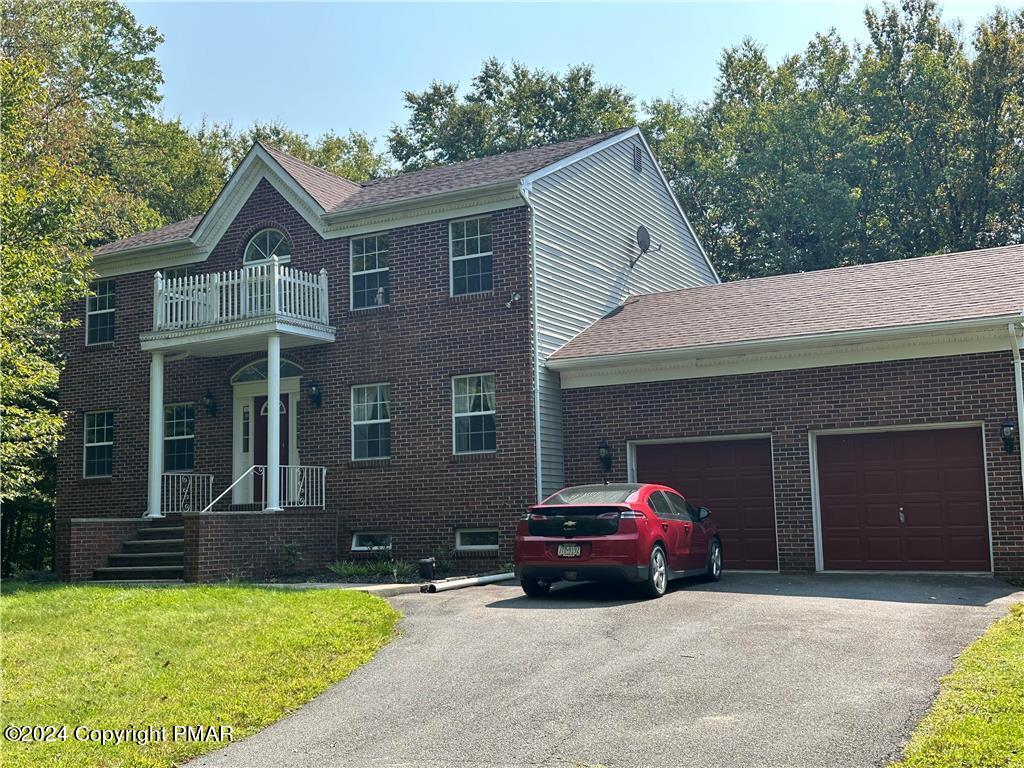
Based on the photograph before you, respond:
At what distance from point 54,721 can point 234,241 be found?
48.6 feet

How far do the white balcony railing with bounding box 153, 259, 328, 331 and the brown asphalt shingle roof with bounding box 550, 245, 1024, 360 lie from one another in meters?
4.84

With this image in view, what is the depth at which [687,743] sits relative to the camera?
23.0 ft

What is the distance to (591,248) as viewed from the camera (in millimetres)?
21156

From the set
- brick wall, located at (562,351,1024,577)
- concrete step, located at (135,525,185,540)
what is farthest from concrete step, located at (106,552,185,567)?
brick wall, located at (562,351,1024,577)

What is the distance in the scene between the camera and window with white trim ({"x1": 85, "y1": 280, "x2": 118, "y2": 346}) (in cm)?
2306

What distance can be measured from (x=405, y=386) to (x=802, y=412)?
708 centimetres

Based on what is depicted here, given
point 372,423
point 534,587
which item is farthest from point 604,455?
point 534,587

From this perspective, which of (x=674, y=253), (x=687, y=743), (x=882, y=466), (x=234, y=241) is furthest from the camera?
(x=674, y=253)

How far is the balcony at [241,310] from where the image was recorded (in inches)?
747

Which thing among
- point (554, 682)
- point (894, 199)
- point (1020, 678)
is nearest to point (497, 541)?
point (554, 682)

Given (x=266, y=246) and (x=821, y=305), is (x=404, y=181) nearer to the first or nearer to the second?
(x=266, y=246)

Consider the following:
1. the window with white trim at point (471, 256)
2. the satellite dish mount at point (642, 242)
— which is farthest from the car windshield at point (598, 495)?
the satellite dish mount at point (642, 242)

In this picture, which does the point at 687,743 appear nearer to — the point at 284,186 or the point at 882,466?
the point at 882,466

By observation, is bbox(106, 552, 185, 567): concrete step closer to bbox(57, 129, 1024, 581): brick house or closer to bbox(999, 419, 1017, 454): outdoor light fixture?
bbox(57, 129, 1024, 581): brick house
